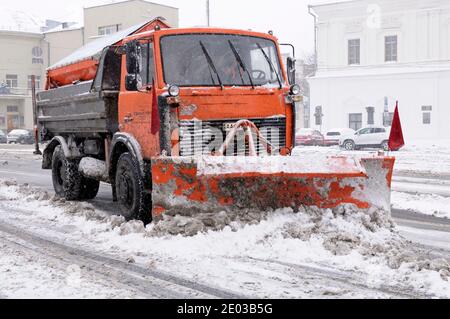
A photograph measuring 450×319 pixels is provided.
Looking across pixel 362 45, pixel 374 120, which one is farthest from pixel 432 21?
pixel 374 120

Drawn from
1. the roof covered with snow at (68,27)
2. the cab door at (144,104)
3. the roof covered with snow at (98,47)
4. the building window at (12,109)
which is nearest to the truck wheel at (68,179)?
the roof covered with snow at (98,47)

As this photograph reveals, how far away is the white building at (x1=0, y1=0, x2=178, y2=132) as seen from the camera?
53.8 meters

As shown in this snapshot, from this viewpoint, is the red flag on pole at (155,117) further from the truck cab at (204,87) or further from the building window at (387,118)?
the building window at (387,118)

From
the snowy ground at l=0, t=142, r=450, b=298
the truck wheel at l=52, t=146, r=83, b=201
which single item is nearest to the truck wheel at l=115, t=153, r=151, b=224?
the snowy ground at l=0, t=142, r=450, b=298

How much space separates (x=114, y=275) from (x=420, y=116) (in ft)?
121

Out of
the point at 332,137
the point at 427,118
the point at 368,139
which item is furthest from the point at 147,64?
the point at 427,118

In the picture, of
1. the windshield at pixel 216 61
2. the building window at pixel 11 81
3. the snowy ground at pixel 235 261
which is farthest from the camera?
the building window at pixel 11 81

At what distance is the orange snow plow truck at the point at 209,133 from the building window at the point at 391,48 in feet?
113

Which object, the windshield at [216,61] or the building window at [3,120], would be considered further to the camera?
the building window at [3,120]

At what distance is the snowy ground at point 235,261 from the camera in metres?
4.74

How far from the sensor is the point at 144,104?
7199mm
